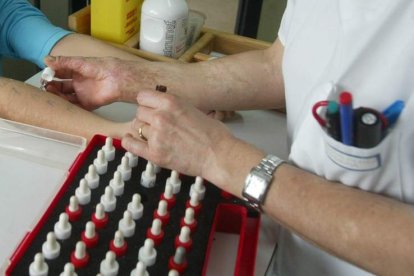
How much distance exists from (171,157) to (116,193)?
9 centimetres

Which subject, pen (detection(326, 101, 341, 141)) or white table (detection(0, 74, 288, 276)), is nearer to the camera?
pen (detection(326, 101, 341, 141))

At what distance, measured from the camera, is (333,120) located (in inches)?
21.0

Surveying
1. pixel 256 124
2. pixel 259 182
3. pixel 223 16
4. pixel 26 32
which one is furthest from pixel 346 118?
pixel 223 16

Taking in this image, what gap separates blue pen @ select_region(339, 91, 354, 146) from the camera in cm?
51

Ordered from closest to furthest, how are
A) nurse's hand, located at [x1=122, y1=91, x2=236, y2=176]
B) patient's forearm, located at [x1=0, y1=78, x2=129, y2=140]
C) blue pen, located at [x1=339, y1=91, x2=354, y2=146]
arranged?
blue pen, located at [x1=339, y1=91, x2=354, y2=146] → nurse's hand, located at [x1=122, y1=91, x2=236, y2=176] → patient's forearm, located at [x1=0, y1=78, x2=129, y2=140]

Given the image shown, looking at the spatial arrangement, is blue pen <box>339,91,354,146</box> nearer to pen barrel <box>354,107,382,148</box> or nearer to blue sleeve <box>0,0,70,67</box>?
pen barrel <box>354,107,382,148</box>

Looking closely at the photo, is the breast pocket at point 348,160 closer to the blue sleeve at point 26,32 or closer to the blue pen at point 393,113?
the blue pen at point 393,113

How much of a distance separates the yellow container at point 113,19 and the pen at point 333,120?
63 centimetres

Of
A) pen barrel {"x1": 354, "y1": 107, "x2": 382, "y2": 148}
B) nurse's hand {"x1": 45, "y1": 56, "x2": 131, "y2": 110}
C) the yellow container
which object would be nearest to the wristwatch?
pen barrel {"x1": 354, "y1": 107, "x2": 382, "y2": 148}

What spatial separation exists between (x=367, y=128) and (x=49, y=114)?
1.68 feet

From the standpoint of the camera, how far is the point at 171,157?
25.8 inches

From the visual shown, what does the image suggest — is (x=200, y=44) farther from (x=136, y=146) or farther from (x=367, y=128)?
(x=367, y=128)

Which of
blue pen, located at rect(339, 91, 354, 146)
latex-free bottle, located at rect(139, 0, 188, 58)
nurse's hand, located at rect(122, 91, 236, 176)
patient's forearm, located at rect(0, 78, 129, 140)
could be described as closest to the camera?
blue pen, located at rect(339, 91, 354, 146)

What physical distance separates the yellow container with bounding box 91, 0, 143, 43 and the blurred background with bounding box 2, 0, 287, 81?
376mm
